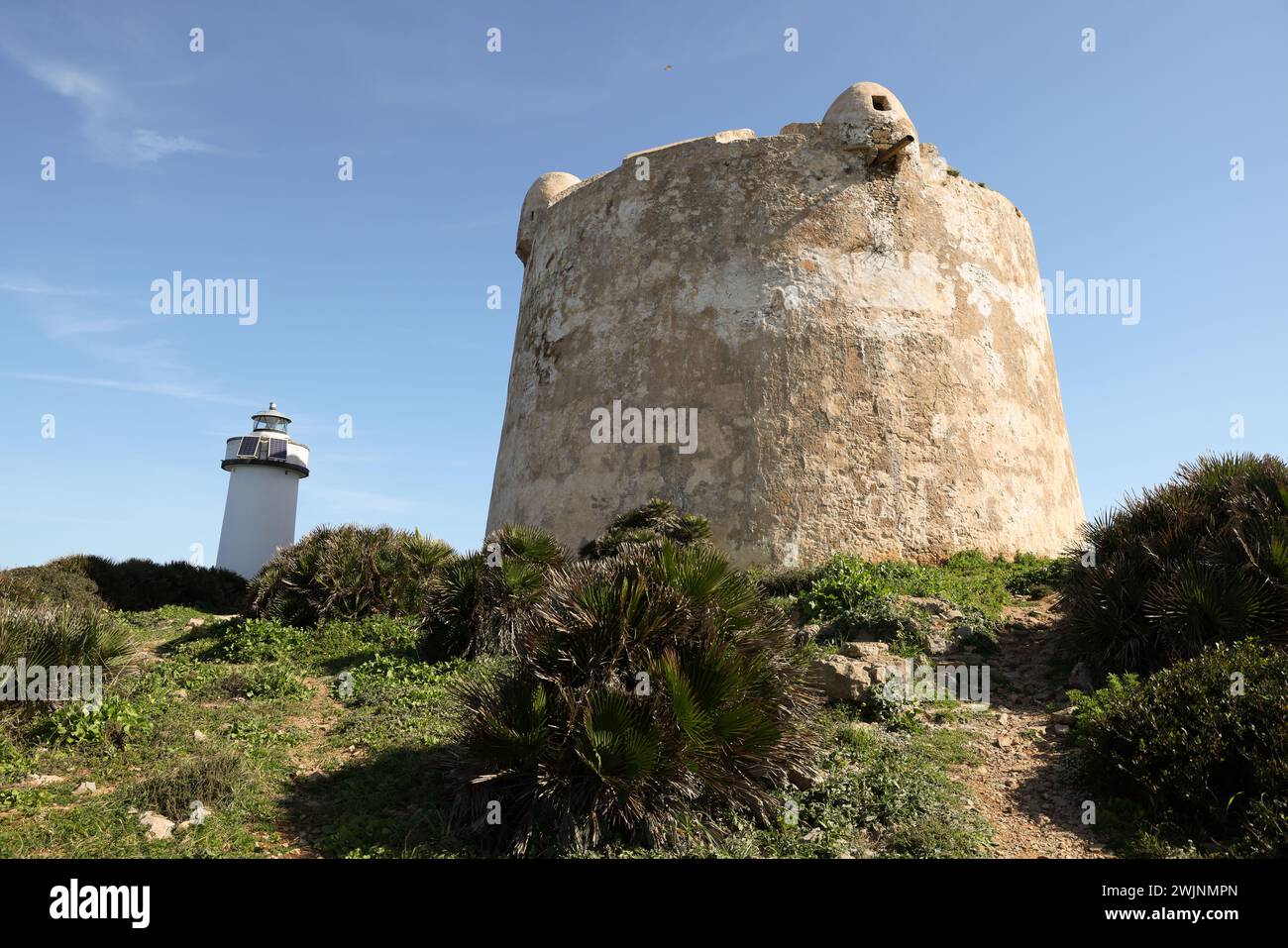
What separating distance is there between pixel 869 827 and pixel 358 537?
9.97 meters

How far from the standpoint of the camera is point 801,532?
13.3m

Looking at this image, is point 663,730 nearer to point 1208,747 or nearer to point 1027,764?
point 1027,764

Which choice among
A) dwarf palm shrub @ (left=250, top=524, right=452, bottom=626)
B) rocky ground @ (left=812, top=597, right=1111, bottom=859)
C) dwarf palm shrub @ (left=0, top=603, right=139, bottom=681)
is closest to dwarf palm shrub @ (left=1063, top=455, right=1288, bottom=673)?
rocky ground @ (left=812, top=597, right=1111, bottom=859)

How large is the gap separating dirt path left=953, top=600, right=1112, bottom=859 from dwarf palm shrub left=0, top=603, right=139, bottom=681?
24.6ft

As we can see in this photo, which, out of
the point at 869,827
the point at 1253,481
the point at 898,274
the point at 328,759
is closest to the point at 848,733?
the point at 869,827

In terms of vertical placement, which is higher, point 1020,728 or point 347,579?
point 347,579

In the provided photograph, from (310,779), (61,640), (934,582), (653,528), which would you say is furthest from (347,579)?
(934,582)

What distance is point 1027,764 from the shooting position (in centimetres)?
748

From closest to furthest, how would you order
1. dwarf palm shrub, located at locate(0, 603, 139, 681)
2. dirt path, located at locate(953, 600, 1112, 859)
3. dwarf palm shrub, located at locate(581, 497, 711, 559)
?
dirt path, located at locate(953, 600, 1112, 859), dwarf palm shrub, located at locate(0, 603, 139, 681), dwarf palm shrub, located at locate(581, 497, 711, 559)

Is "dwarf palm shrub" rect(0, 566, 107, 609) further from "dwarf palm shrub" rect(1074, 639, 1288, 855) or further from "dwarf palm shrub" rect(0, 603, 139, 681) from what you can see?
"dwarf palm shrub" rect(1074, 639, 1288, 855)

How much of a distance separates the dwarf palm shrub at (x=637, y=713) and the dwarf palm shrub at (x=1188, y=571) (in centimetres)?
373

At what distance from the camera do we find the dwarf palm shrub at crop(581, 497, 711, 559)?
38.8 feet

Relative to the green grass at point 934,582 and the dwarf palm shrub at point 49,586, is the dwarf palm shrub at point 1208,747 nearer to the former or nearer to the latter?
the green grass at point 934,582

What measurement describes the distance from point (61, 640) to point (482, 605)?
13.2ft
